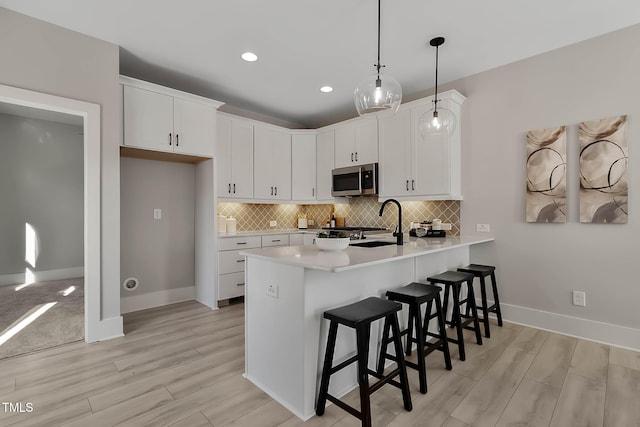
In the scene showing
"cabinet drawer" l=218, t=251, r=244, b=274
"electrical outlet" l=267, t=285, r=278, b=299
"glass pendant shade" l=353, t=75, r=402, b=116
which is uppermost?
"glass pendant shade" l=353, t=75, r=402, b=116

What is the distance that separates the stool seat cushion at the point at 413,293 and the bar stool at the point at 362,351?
0.25m

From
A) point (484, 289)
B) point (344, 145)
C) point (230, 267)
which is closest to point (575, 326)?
point (484, 289)

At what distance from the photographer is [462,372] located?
2.24 metres

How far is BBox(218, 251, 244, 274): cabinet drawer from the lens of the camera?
383 cm

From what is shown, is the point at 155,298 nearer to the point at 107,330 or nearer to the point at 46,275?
the point at 107,330

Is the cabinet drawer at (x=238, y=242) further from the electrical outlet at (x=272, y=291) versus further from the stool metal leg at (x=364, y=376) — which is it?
the stool metal leg at (x=364, y=376)

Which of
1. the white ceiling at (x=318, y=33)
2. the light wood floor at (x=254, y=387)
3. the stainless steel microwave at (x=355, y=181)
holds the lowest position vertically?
the light wood floor at (x=254, y=387)

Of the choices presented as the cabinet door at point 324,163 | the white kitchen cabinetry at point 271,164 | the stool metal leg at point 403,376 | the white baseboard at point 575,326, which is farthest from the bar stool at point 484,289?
the white kitchen cabinetry at point 271,164

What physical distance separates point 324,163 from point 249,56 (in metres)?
2.03

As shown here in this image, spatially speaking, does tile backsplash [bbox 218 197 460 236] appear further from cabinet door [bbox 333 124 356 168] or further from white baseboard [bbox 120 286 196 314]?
white baseboard [bbox 120 286 196 314]

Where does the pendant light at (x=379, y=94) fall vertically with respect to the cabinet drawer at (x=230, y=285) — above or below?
above

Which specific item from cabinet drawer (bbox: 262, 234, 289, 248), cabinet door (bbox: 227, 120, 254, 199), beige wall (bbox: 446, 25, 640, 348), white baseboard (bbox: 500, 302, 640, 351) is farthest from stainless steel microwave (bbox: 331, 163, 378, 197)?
white baseboard (bbox: 500, 302, 640, 351)

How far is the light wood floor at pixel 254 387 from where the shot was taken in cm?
175

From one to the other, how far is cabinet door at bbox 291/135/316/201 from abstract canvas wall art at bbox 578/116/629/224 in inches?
129
